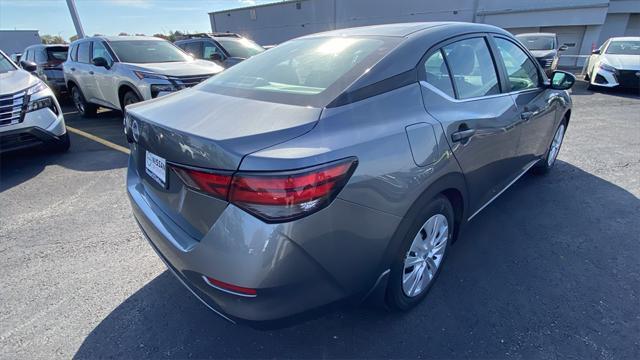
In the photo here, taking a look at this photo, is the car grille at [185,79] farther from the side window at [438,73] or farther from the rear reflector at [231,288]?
the rear reflector at [231,288]

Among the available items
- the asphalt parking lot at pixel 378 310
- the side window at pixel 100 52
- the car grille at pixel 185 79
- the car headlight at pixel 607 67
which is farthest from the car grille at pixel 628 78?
the side window at pixel 100 52

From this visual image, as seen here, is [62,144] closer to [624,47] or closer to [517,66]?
[517,66]

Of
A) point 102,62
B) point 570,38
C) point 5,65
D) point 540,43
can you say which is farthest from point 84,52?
point 570,38

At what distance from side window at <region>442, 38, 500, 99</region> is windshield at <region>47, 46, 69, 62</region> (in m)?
11.7

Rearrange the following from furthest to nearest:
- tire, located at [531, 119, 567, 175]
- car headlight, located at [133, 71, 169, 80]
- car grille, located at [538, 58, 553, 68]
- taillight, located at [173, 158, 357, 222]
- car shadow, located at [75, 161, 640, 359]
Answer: car grille, located at [538, 58, 553, 68] < car headlight, located at [133, 71, 169, 80] < tire, located at [531, 119, 567, 175] < car shadow, located at [75, 161, 640, 359] < taillight, located at [173, 158, 357, 222]

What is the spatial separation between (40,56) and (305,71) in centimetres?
1172

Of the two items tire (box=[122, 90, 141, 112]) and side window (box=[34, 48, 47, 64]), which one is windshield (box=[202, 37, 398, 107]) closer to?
tire (box=[122, 90, 141, 112])

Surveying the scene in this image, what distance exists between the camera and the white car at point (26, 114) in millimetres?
4305

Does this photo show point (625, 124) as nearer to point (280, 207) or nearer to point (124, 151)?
point (280, 207)

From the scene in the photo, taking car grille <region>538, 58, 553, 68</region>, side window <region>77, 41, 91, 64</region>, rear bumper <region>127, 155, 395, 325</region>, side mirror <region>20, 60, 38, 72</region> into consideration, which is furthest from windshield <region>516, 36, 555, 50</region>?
side mirror <region>20, 60, 38, 72</region>

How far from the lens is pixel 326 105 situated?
161cm

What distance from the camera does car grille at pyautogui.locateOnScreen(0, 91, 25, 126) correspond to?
4254mm

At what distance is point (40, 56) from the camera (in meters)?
10.0

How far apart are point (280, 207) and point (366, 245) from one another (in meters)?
0.52
